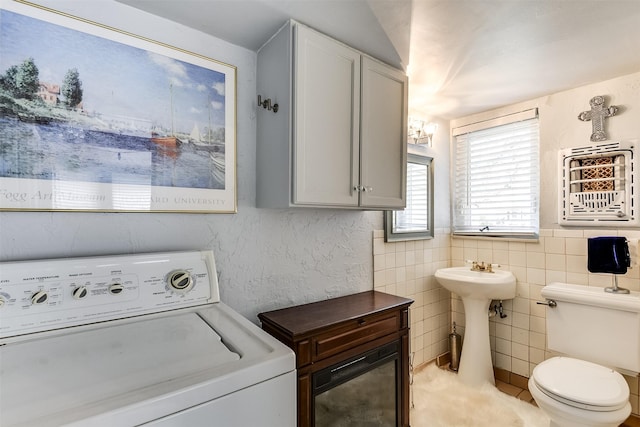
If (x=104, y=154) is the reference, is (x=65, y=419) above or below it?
below

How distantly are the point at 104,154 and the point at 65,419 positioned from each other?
0.95 meters

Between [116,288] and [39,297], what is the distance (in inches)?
7.6

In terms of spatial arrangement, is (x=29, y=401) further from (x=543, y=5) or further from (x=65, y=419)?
(x=543, y=5)

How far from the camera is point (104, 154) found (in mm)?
1188

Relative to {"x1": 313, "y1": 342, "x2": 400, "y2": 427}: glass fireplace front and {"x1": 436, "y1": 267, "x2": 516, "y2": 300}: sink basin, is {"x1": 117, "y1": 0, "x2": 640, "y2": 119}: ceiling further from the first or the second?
{"x1": 313, "y1": 342, "x2": 400, "y2": 427}: glass fireplace front

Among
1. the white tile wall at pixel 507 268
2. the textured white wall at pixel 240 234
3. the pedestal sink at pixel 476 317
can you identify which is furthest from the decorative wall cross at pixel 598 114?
the textured white wall at pixel 240 234

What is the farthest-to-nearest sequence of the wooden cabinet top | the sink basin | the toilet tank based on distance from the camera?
the sink basin
the toilet tank
the wooden cabinet top

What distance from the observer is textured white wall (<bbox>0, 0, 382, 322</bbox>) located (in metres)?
1.12

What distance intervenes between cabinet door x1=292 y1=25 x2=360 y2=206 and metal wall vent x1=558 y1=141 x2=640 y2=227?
160cm

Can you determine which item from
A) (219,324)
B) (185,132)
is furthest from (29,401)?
(185,132)

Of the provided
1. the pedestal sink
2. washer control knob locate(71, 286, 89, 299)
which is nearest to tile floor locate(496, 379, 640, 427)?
the pedestal sink

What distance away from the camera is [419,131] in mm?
2439

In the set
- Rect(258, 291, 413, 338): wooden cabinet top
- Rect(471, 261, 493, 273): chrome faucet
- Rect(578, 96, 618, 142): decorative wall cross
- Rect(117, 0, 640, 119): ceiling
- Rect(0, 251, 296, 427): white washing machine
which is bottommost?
Rect(258, 291, 413, 338): wooden cabinet top

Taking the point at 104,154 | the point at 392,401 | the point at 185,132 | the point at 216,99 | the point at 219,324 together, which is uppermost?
the point at 216,99
